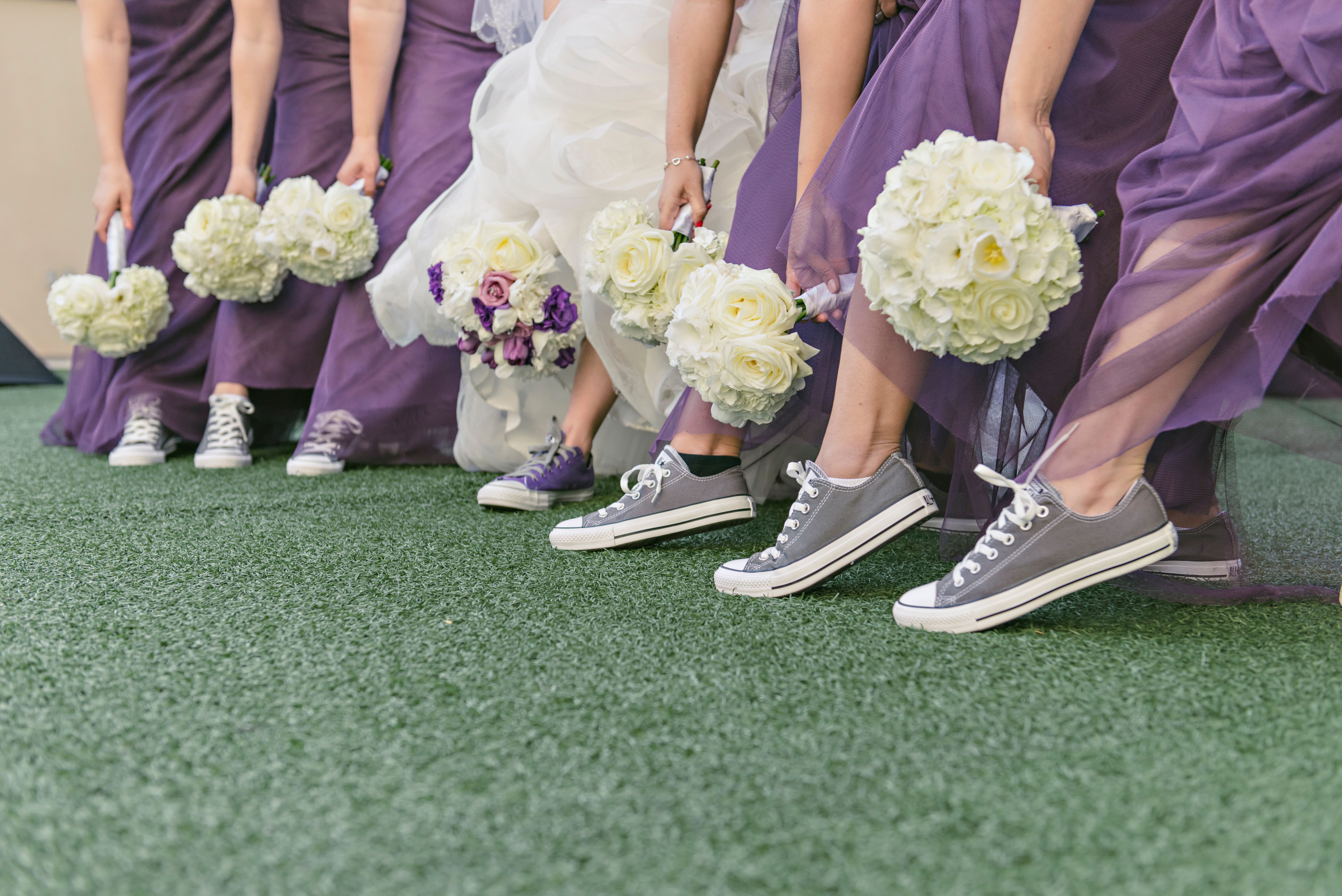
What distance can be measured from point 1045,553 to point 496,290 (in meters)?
1.04

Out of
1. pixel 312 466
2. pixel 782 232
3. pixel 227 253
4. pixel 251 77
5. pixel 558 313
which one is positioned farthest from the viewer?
pixel 251 77

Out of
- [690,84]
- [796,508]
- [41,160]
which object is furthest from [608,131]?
[41,160]

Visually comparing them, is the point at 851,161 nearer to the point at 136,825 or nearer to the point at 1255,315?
the point at 1255,315

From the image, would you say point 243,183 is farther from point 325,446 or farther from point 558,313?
point 558,313

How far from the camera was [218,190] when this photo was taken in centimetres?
233

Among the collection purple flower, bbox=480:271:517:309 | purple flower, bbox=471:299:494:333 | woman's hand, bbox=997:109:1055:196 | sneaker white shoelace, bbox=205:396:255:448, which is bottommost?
sneaker white shoelace, bbox=205:396:255:448

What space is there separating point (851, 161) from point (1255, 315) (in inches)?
16.6

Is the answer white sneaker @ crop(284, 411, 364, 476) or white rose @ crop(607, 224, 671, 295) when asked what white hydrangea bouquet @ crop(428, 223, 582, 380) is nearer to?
white rose @ crop(607, 224, 671, 295)

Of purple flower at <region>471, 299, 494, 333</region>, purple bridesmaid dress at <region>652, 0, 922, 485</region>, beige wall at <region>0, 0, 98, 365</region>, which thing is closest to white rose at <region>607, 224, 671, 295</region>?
purple bridesmaid dress at <region>652, 0, 922, 485</region>

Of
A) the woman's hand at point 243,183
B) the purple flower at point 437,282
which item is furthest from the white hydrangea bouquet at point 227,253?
the purple flower at point 437,282

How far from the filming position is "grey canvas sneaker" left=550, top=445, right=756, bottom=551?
1.25m

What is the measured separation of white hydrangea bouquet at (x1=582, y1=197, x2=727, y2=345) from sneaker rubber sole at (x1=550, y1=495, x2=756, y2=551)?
26cm

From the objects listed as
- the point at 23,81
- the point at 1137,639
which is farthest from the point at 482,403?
the point at 23,81

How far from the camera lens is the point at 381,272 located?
2061mm
